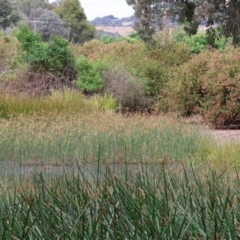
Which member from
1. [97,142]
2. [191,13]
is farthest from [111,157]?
[191,13]

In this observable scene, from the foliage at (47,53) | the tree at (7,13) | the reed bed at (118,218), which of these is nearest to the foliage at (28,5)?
the tree at (7,13)

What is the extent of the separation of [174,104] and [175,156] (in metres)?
7.50

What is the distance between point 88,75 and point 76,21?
26267 millimetres

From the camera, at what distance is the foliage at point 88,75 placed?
18.4m

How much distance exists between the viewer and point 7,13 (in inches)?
1289

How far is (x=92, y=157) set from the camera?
896 centimetres

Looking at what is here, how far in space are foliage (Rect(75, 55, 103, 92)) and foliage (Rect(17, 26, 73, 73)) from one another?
575mm

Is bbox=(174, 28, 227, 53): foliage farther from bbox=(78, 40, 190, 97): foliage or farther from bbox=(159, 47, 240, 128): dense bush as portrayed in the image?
bbox=(159, 47, 240, 128): dense bush

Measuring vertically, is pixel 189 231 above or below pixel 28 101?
above

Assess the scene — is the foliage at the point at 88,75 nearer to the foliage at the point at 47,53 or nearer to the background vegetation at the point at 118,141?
the background vegetation at the point at 118,141

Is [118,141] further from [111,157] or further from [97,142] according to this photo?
[111,157]

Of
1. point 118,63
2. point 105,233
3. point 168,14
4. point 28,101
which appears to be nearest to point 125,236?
point 105,233

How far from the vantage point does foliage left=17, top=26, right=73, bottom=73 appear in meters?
19.3

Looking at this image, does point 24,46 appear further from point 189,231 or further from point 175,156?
point 189,231
